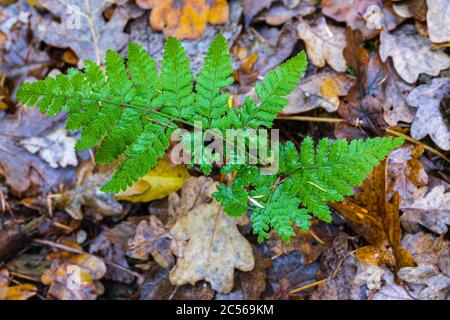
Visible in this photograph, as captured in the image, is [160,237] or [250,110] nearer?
[250,110]

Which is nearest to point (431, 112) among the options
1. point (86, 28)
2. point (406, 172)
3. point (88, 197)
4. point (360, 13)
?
point (406, 172)

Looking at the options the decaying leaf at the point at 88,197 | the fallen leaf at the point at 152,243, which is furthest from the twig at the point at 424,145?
the decaying leaf at the point at 88,197

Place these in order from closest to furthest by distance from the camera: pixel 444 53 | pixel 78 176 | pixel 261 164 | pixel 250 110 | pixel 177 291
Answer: pixel 250 110 < pixel 261 164 < pixel 444 53 < pixel 177 291 < pixel 78 176

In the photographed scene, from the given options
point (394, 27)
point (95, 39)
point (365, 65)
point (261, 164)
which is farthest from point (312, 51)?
point (95, 39)

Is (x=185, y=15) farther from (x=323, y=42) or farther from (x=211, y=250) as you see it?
(x=211, y=250)

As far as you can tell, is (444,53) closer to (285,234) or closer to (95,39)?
(285,234)

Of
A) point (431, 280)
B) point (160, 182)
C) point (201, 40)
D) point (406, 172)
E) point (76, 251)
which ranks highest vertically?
point (201, 40)

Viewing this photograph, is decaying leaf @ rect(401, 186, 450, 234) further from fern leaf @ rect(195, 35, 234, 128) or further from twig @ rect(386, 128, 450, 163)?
fern leaf @ rect(195, 35, 234, 128)

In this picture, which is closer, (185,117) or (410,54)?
(185,117)
